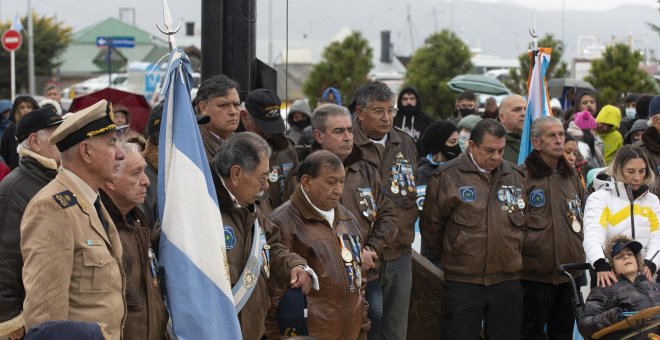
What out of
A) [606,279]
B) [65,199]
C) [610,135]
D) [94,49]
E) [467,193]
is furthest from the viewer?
[94,49]

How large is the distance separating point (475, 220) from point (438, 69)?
2213 cm

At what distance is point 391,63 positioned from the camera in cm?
7756

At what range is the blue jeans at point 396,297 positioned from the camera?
8.15 meters

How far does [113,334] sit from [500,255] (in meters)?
3.95

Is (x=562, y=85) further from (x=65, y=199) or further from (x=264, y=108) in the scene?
(x=65, y=199)

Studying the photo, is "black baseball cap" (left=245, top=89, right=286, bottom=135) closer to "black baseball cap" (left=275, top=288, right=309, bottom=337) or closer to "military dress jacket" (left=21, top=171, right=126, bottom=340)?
"black baseball cap" (left=275, top=288, right=309, bottom=337)

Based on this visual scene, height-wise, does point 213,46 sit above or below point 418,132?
above

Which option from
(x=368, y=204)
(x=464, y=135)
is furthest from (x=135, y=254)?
(x=464, y=135)

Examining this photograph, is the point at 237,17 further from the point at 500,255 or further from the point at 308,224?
the point at 500,255

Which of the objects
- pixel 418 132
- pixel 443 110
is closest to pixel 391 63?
pixel 443 110

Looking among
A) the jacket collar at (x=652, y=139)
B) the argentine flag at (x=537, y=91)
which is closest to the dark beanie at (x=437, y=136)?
the argentine flag at (x=537, y=91)

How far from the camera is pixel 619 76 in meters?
25.0

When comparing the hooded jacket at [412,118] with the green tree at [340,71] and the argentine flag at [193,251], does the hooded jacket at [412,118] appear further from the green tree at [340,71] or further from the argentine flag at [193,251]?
the green tree at [340,71]

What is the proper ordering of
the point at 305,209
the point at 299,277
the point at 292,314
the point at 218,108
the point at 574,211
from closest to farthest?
the point at 299,277
the point at 292,314
the point at 305,209
the point at 218,108
the point at 574,211
